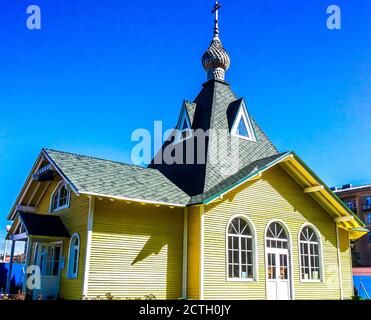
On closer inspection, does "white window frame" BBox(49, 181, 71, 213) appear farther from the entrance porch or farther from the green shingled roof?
the green shingled roof

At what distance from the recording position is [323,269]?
15414 mm

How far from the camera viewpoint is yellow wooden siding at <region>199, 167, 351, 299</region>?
1302 centimetres

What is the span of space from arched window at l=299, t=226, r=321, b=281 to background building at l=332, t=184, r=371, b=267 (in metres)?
38.4

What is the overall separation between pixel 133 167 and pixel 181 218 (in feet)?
9.42

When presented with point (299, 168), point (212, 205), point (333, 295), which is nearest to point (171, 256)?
point (212, 205)

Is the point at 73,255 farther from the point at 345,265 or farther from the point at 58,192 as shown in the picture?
the point at 345,265

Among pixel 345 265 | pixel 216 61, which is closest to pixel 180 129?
pixel 216 61

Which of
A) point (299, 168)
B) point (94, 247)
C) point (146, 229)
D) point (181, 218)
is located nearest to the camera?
point (94, 247)

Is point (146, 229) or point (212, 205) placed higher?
point (212, 205)

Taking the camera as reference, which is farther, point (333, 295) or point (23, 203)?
point (23, 203)

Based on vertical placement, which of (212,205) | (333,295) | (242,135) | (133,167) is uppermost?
(242,135)

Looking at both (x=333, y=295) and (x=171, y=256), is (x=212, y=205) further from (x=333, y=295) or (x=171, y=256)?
(x=333, y=295)

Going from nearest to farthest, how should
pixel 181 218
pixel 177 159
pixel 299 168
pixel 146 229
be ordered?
pixel 146 229
pixel 181 218
pixel 299 168
pixel 177 159

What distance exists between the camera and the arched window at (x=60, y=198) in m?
14.3
